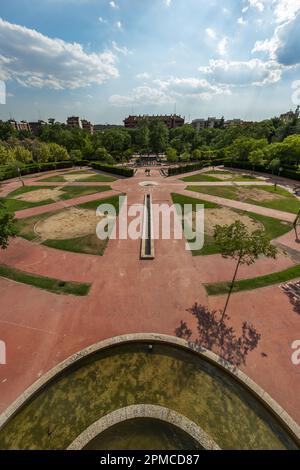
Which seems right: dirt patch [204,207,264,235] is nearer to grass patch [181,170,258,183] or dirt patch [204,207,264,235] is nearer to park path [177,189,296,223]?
park path [177,189,296,223]

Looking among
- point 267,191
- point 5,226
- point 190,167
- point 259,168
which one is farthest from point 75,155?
point 267,191

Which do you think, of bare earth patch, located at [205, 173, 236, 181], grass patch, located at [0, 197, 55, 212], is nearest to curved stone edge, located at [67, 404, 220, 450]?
grass patch, located at [0, 197, 55, 212]

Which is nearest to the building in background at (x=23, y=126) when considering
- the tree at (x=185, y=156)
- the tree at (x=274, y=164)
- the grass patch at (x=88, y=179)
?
the grass patch at (x=88, y=179)

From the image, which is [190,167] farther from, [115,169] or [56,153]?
[56,153]

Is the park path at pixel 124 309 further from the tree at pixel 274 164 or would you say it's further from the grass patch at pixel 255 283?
the tree at pixel 274 164

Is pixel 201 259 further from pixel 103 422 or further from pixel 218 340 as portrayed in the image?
pixel 103 422

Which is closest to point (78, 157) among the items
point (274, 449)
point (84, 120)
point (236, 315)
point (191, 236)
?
point (191, 236)
